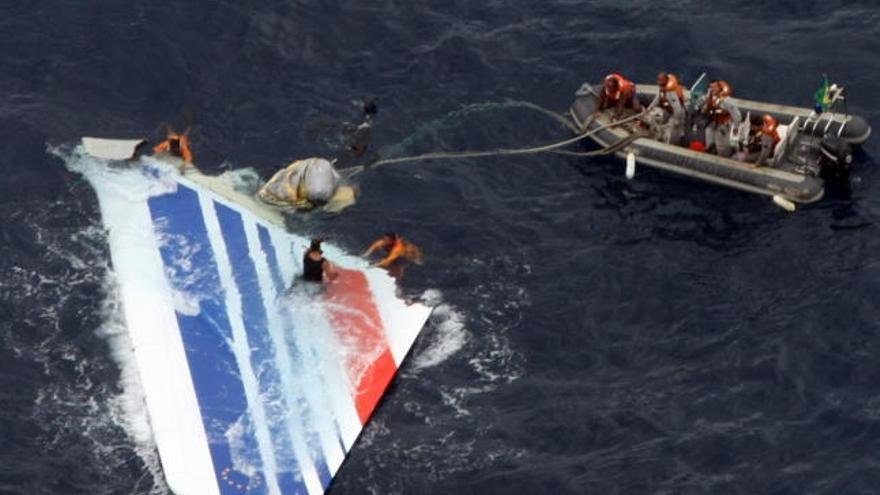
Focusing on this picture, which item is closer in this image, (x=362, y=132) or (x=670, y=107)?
(x=670, y=107)

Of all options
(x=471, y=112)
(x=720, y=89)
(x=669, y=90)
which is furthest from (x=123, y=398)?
(x=720, y=89)

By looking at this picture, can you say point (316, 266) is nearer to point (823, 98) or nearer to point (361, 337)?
point (361, 337)

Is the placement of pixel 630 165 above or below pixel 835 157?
below

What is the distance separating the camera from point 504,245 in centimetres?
4403

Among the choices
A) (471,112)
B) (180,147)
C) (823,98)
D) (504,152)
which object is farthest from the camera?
(471,112)

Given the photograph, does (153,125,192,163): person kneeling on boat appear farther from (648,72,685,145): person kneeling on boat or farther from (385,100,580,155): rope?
(648,72,685,145): person kneeling on boat

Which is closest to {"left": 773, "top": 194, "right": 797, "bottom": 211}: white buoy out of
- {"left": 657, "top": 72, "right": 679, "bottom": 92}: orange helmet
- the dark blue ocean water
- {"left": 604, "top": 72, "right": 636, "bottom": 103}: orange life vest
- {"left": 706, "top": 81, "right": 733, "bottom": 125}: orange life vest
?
the dark blue ocean water

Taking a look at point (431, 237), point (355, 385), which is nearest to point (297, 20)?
point (431, 237)

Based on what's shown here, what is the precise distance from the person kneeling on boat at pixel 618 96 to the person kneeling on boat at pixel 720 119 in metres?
2.34

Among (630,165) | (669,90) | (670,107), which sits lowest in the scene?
(630,165)

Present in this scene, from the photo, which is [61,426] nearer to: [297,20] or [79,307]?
[79,307]

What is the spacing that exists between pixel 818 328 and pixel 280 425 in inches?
571

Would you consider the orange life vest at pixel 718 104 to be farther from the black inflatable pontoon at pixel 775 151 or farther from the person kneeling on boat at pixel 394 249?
the person kneeling on boat at pixel 394 249

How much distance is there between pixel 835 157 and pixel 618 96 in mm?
6900
